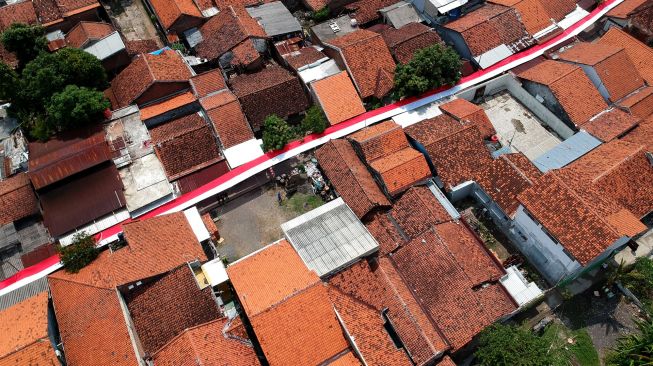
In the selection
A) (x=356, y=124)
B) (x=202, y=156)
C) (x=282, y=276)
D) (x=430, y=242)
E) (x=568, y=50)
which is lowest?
(x=430, y=242)

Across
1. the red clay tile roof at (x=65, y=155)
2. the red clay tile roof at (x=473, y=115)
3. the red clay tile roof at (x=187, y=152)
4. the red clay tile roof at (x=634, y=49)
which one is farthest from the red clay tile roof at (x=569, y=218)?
the red clay tile roof at (x=65, y=155)

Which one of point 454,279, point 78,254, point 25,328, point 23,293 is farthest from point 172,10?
point 454,279

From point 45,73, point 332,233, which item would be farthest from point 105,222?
point 332,233

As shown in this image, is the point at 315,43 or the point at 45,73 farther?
the point at 315,43

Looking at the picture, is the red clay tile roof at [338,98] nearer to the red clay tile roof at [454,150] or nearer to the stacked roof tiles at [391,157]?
the stacked roof tiles at [391,157]

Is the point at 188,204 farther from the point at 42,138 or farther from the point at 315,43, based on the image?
the point at 315,43

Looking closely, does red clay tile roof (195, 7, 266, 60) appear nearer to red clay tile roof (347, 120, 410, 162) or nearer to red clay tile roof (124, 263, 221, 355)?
red clay tile roof (347, 120, 410, 162)

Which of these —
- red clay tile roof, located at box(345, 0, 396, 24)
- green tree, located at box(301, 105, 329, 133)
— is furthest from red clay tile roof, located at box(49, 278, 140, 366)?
red clay tile roof, located at box(345, 0, 396, 24)
